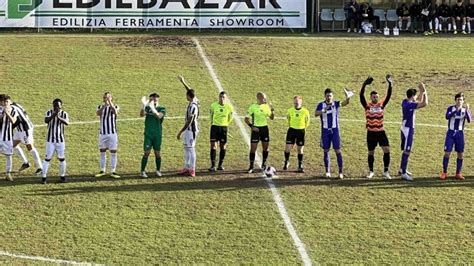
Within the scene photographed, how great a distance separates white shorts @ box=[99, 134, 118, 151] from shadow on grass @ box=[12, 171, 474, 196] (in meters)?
0.80

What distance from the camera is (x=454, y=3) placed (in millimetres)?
42125

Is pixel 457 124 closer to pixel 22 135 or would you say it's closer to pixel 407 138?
pixel 407 138

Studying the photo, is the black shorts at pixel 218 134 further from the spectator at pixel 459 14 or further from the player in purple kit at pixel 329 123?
the spectator at pixel 459 14

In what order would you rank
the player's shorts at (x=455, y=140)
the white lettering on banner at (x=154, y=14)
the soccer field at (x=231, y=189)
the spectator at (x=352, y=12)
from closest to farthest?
the soccer field at (x=231, y=189) → the player's shorts at (x=455, y=140) → the white lettering on banner at (x=154, y=14) → the spectator at (x=352, y=12)

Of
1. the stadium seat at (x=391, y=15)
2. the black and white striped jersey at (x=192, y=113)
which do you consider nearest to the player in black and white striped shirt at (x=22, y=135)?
the black and white striped jersey at (x=192, y=113)

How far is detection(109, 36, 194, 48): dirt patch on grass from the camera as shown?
1436 inches

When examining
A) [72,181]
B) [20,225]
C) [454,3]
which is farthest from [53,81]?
[454,3]

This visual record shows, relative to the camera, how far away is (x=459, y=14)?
133 feet

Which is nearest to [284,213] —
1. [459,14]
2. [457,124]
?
[457,124]

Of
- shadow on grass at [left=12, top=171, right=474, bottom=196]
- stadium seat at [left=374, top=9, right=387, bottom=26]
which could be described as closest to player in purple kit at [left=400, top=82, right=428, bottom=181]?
shadow on grass at [left=12, top=171, right=474, bottom=196]

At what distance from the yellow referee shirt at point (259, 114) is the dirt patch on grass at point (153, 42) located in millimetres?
16494

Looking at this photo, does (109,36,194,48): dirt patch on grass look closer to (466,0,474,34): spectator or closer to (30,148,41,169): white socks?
(466,0,474,34): spectator

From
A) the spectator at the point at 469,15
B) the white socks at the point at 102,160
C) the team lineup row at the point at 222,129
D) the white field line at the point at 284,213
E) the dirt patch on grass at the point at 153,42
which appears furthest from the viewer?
the spectator at the point at 469,15

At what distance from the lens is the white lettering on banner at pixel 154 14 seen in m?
38.8
